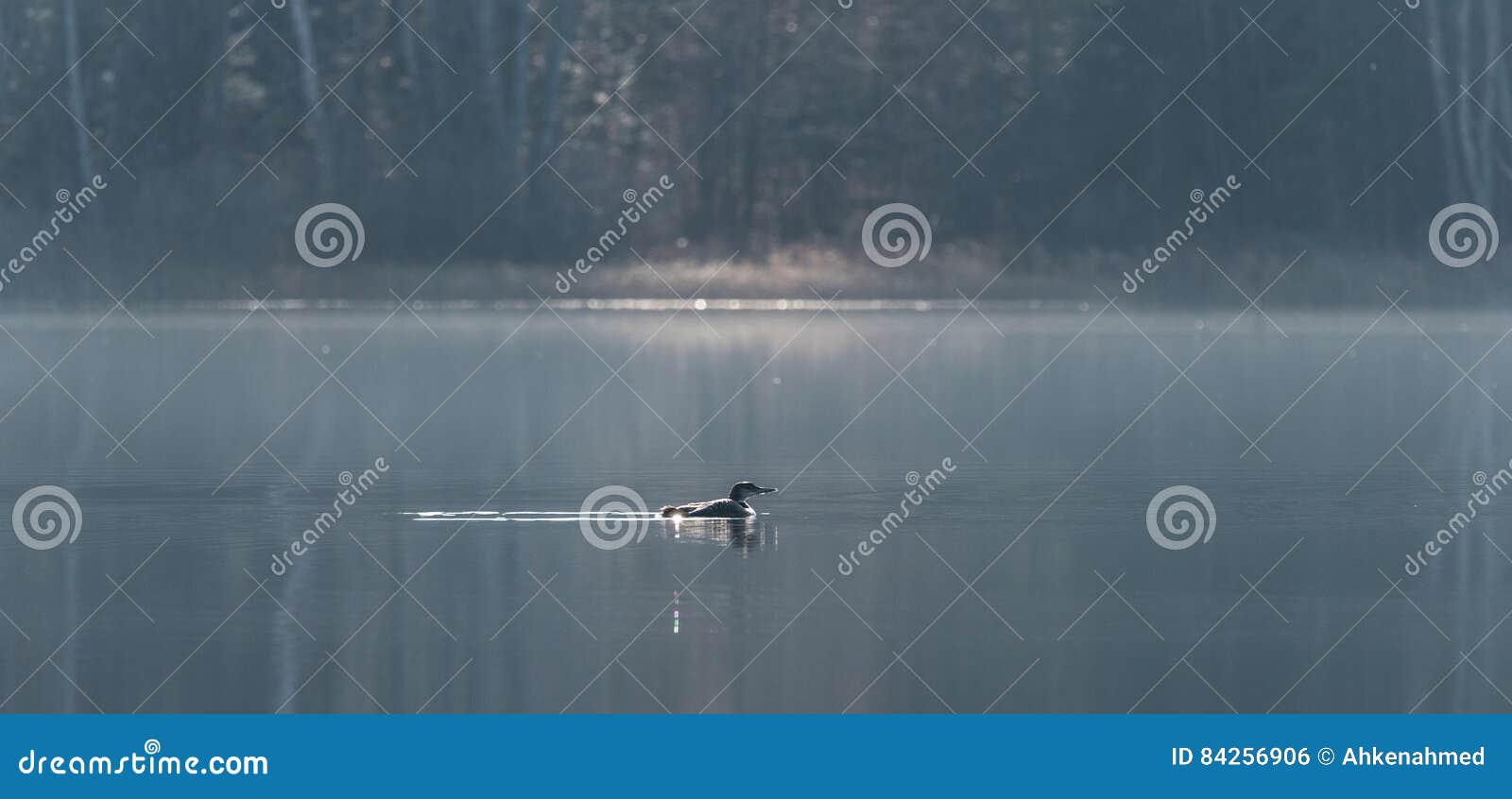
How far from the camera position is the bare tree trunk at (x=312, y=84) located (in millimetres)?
64125

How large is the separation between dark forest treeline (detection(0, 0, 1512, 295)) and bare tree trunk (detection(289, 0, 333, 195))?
106 millimetres

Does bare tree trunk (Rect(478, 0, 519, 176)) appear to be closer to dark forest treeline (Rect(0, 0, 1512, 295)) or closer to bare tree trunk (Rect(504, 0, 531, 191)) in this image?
dark forest treeline (Rect(0, 0, 1512, 295))

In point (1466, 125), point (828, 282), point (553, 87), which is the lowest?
point (828, 282)

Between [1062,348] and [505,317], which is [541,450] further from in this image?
[505,317]

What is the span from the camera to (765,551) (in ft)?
46.2

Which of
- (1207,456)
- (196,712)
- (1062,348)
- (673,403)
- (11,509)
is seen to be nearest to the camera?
(196,712)

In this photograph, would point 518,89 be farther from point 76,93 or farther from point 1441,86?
point 1441,86

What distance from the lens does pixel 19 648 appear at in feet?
36.4

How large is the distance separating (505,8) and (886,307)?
16.8 metres

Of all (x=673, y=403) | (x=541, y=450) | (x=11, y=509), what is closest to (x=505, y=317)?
(x=673, y=403)

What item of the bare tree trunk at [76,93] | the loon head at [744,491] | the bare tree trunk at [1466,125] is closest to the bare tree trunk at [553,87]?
the bare tree trunk at [76,93]

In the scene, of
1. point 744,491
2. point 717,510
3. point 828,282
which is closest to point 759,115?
point 828,282

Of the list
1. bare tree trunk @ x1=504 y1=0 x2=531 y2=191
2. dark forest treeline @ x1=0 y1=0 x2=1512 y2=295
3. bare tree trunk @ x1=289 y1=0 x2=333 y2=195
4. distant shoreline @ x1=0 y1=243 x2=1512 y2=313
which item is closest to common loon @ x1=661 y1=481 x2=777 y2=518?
distant shoreline @ x1=0 y1=243 x2=1512 y2=313

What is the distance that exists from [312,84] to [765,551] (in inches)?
2210
